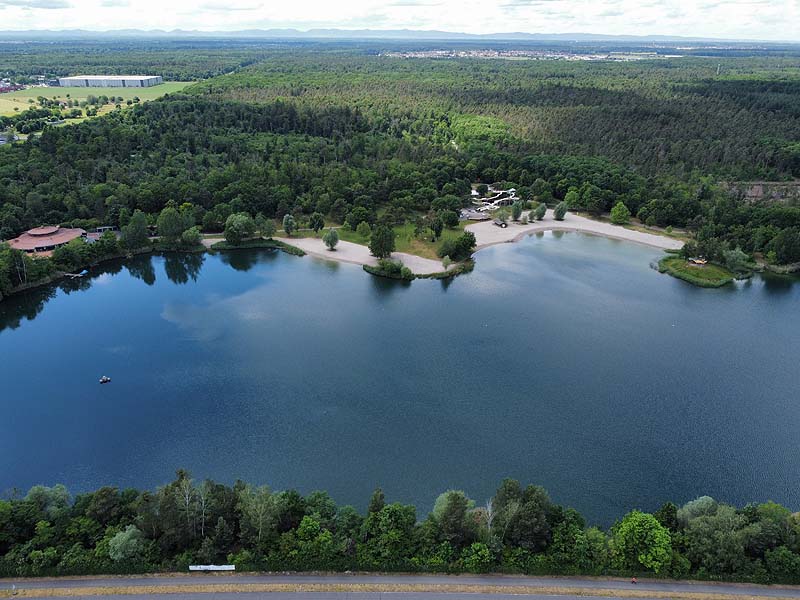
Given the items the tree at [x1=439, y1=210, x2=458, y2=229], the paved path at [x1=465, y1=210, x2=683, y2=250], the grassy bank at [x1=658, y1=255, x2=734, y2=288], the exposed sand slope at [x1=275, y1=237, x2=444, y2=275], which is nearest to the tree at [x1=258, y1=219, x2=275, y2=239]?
the exposed sand slope at [x1=275, y1=237, x2=444, y2=275]

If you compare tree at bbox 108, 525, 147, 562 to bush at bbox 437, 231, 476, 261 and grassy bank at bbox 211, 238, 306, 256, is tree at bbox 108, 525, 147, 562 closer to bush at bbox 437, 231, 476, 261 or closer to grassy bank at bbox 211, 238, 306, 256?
grassy bank at bbox 211, 238, 306, 256

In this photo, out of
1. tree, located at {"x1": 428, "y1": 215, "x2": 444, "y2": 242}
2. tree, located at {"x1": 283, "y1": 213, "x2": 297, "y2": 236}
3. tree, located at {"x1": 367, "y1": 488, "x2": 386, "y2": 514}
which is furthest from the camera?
tree, located at {"x1": 283, "y1": 213, "x2": 297, "y2": 236}

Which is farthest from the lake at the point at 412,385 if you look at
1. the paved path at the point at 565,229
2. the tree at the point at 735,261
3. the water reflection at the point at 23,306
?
the paved path at the point at 565,229

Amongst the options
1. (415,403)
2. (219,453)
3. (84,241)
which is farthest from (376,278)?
(84,241)

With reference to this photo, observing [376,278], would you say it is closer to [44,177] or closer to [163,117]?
[44,177]

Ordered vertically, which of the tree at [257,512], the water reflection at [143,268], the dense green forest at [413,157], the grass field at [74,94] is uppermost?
the grass field at [74,94]

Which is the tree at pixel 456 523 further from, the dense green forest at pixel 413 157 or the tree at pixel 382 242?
the dense green forest at pixel 413 157
